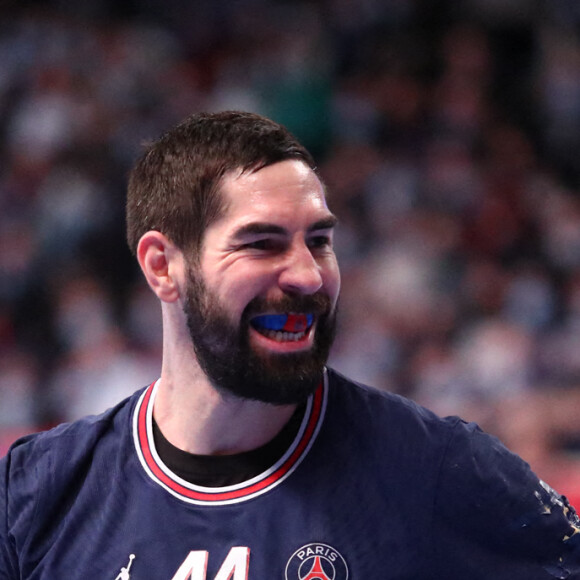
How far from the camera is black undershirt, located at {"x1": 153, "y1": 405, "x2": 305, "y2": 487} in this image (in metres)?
2.19

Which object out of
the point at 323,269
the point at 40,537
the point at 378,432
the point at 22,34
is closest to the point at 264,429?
the point at 378,432

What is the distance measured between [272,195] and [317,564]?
790mm

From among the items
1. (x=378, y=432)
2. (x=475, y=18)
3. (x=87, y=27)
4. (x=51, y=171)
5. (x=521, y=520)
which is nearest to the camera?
(x=521, y=520)

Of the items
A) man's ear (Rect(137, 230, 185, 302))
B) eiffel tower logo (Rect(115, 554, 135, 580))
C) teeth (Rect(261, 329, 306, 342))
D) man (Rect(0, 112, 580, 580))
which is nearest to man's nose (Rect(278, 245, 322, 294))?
man (Rect(0, 112, 580, 580))

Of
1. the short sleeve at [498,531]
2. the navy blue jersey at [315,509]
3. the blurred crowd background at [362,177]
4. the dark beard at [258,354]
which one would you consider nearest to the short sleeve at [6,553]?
the navy blue jersey at [315,509]

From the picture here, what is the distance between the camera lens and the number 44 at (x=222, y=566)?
80.6 inches

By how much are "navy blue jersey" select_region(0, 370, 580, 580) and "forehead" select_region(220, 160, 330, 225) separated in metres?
0.45

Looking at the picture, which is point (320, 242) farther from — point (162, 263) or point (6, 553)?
point (6, 553)

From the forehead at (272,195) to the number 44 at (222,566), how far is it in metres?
0.72

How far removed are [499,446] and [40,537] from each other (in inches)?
42.5

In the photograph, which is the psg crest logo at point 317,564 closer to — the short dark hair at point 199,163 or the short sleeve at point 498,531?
the short sleeve at point 498,531

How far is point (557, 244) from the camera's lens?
6.06 metres

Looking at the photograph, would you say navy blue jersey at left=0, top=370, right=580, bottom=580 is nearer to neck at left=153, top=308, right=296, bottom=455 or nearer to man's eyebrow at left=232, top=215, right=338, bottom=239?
neck at left=153, top=308, right=296, bottom=455

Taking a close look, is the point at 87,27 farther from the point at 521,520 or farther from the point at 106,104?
the point at 521,520
